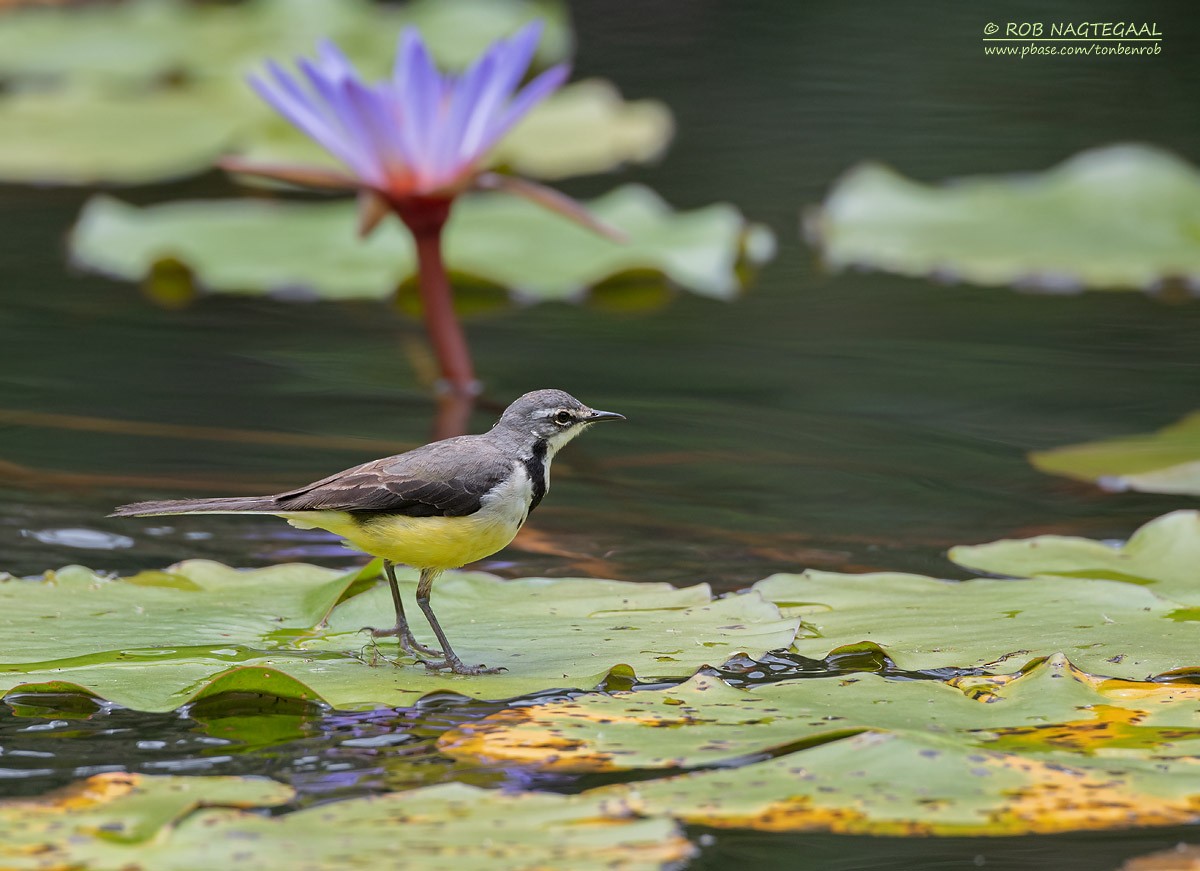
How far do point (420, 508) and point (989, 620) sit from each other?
1.53 meters

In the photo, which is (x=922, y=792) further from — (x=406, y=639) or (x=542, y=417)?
(x=542, y=417)

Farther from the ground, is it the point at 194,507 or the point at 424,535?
the point at 194,507

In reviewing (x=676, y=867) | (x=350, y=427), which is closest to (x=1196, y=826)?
(x=676, y=867)

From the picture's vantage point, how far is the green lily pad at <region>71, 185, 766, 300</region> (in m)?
8.08

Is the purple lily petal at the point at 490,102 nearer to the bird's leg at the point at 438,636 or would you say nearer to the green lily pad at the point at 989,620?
the bird's leg at the point at 438,636

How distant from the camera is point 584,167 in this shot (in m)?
10.9

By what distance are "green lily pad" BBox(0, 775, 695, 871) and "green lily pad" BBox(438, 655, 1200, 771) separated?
0.34m

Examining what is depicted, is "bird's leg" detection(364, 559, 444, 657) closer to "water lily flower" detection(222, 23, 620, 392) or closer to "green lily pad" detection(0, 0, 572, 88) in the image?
"water lily flower" detection(222, 23, 620, 392)

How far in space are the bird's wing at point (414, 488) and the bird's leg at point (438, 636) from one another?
10.0 inches

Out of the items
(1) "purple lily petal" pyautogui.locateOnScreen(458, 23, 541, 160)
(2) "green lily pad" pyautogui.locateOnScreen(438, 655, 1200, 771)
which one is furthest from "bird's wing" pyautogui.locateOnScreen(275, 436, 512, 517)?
(1) "purple lily petal" pyautogui.locateOnScreen(458, 23, 541, 160)

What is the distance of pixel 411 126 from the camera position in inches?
243

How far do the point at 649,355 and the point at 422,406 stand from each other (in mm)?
1310

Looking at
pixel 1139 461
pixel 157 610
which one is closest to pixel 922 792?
pixel 157 610

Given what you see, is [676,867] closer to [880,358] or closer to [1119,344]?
[880,358]
